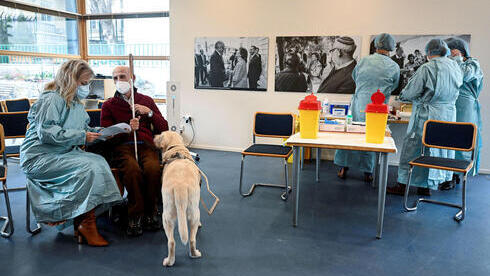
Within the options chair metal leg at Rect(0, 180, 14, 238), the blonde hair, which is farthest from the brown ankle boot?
the blonde hair

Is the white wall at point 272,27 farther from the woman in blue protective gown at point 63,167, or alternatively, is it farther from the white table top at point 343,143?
the woman in blue protective gown at point 63,167

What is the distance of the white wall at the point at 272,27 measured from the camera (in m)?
4.60

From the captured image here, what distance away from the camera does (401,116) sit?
450cm

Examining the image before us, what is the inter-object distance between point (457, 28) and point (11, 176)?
561cm

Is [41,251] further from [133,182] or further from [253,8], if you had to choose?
[253,8]

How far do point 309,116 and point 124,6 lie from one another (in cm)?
488

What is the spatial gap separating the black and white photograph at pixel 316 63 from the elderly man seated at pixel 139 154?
104 inches

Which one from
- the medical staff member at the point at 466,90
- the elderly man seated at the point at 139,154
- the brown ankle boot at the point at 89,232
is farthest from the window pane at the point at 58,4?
the medical staff member at the point at 466,90

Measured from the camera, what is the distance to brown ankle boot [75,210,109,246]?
2.54 meters

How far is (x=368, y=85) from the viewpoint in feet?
13.1

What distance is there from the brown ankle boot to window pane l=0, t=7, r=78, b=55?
14.2 feet

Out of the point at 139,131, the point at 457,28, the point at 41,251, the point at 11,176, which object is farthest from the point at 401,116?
the point at 11,176

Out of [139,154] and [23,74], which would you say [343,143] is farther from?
[23,74]

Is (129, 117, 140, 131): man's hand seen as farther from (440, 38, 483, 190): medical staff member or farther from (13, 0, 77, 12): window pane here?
(13, 0, 77, 12): window pane
